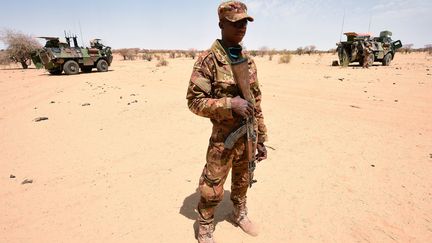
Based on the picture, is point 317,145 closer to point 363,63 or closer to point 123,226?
point 123,226

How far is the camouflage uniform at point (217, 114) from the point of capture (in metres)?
1.91

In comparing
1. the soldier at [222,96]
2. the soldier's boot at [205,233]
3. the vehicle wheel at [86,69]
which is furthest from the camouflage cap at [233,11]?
the vehicle wheel at [86,69]

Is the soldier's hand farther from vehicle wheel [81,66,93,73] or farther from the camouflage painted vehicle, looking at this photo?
vehicle wheel [81,66,93,73]

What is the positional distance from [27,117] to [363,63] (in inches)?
596

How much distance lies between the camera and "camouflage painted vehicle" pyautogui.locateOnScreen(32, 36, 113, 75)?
1458cm

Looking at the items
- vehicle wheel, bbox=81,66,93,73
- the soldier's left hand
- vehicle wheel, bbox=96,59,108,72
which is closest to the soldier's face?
the soldier's left hand

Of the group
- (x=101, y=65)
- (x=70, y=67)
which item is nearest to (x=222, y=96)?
(x=70, y=67)

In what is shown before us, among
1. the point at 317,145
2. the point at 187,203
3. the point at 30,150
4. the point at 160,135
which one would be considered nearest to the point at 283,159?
the point at 317,145

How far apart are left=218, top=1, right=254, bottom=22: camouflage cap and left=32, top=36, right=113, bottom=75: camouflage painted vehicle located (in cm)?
1516

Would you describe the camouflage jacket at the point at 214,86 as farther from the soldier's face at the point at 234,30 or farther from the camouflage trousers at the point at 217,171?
the camouflage trousers at the point at 217,171

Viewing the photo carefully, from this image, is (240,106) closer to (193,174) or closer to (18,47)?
(193,174)

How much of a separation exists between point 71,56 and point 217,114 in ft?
51.7

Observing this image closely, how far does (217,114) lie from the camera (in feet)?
6.24

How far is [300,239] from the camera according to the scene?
2.51 metres
